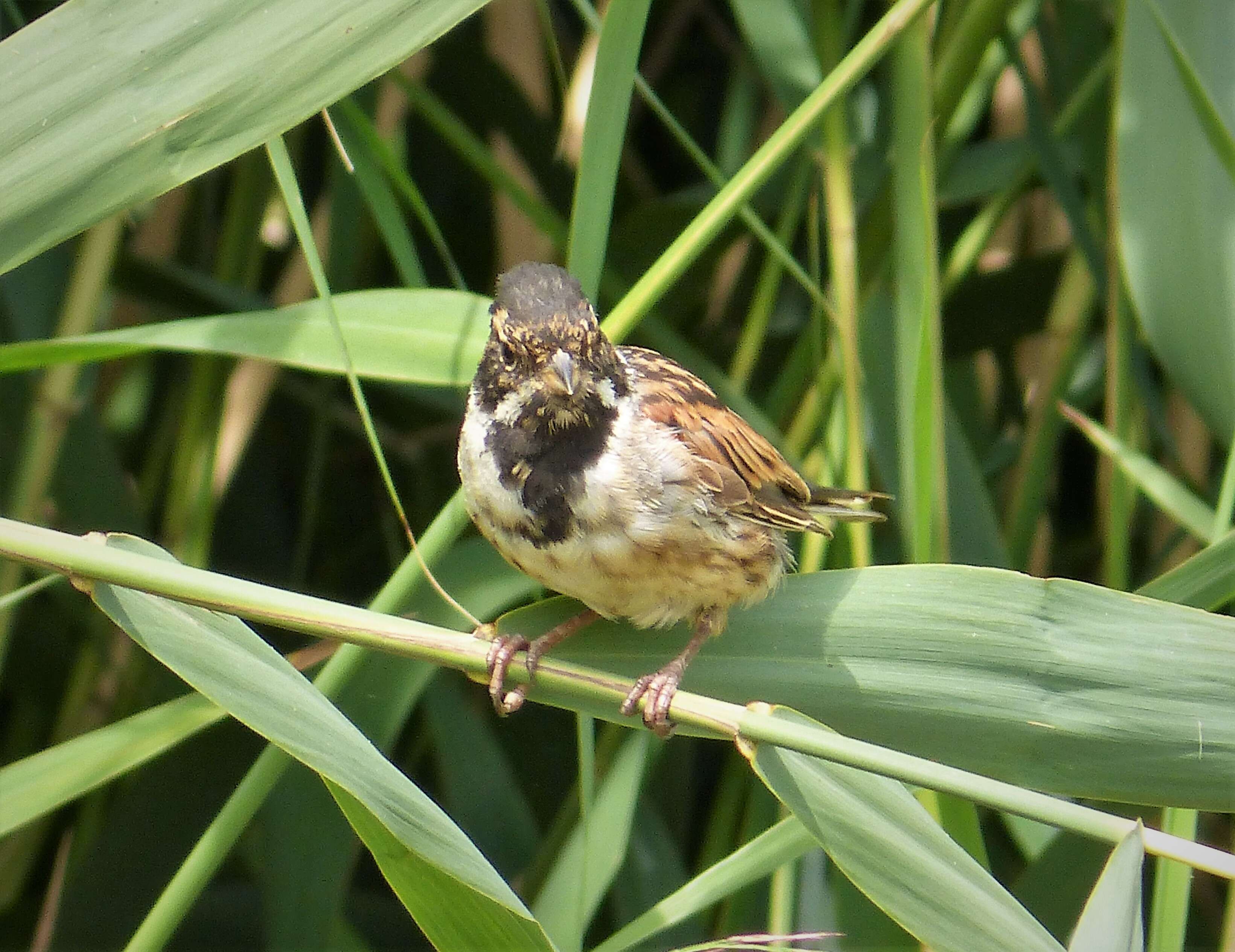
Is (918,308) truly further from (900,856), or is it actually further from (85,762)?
(85,762)

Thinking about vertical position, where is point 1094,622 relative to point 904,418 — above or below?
below

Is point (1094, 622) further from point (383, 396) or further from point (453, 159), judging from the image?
point (453, 159)

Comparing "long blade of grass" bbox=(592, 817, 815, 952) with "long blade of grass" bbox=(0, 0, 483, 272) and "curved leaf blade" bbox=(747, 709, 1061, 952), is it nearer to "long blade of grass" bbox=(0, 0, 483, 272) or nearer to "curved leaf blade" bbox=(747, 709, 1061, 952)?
"curved leaf blade" bbox=(747, 709, 1061, 952)

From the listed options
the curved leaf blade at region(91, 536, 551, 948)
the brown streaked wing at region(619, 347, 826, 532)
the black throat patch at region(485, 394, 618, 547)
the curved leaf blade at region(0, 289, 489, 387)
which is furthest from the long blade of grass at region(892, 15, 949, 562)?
the curved leaf blade at region(91, 536, 551, 948)

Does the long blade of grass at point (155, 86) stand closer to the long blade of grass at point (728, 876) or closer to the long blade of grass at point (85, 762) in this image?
the long blade of grass at point (85, 762)

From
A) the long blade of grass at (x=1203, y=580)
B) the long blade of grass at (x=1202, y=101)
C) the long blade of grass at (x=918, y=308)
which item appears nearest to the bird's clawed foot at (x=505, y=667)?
the long blade of grass at (x=918, y=308)

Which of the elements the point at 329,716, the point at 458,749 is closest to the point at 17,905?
the point at 458,749

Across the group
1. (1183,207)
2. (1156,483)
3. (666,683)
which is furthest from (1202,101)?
(666,683)
